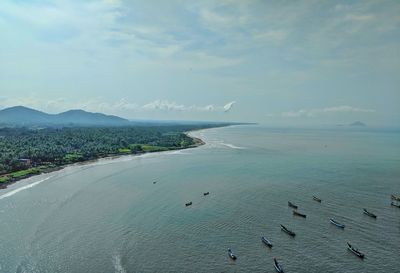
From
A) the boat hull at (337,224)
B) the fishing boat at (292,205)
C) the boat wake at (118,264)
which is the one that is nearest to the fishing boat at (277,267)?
the boat hull at (337,224)

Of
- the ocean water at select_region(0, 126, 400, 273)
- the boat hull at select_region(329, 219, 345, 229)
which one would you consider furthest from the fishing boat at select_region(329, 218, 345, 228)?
the ocean water at select_region(0, 126, 400, 273)

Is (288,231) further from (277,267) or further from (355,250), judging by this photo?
(277,267)

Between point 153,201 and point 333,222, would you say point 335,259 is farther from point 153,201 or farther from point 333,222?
point 153,201

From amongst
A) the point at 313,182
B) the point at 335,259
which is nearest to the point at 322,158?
the point at 313,182

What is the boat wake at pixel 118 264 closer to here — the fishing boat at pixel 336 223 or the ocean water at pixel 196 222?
the ocean water at pixel 196 222

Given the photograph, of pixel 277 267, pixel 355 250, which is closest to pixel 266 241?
pixel 277 267

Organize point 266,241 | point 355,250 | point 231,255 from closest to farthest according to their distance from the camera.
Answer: point 231,255
point 355,250
point 266,241
